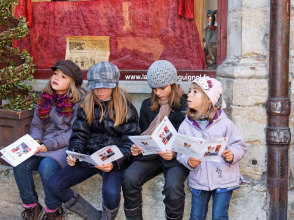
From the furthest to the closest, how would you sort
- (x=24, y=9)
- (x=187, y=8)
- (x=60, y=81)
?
(x=24, y=9), (x=187, y=8), (x=60, y=81)

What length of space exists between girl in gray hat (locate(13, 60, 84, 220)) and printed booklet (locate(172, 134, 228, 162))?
1.31m

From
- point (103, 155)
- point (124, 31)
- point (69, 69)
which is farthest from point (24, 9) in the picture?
point (103, 155)

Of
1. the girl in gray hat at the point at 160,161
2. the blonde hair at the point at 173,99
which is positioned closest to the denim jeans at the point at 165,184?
the girl in gray hat at the point at 160,161

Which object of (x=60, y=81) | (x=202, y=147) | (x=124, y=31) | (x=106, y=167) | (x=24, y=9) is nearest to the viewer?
(x=202, y=147)

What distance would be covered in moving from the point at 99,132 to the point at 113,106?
0.27 metres

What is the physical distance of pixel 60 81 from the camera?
13.8 feet

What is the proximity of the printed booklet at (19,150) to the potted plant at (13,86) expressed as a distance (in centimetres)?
39

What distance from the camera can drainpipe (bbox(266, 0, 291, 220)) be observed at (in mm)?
3930

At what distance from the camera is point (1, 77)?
4.37 m

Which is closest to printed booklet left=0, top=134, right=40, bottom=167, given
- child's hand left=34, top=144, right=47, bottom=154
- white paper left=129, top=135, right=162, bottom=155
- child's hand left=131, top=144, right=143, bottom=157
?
child's hand left=34, top=144, right=47, bottom=154

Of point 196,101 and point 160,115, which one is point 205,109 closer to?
point 196,101

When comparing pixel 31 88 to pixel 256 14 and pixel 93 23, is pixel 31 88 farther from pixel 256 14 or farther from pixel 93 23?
pixel 256 14

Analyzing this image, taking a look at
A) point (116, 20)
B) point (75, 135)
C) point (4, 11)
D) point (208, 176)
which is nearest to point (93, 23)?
point (116, 20)

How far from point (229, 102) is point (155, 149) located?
3.38ft
